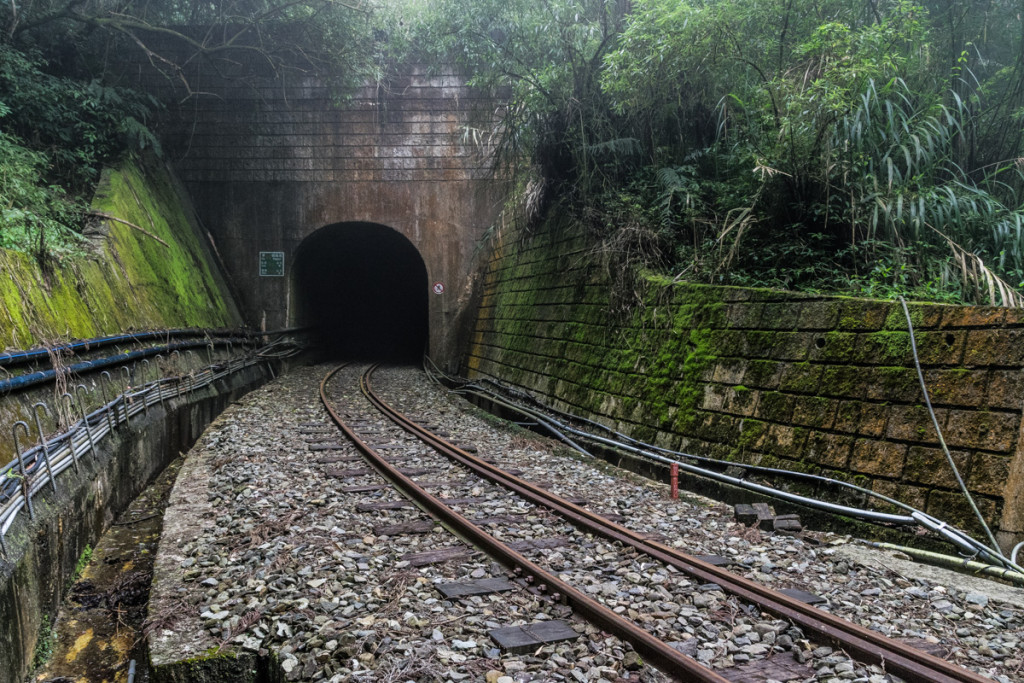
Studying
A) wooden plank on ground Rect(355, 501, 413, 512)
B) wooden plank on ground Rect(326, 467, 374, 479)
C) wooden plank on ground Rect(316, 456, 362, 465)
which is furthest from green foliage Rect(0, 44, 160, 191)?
wooden plank on ground Rect(355, 501, 413, 512)

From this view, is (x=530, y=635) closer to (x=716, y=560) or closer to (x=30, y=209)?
(x=716, y=560)

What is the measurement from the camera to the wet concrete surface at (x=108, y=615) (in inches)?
139

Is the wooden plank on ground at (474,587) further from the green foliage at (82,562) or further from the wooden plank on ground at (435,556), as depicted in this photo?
the green foliage at (82,562)

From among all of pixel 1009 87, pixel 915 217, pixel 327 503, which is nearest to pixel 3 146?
pixel 327 503

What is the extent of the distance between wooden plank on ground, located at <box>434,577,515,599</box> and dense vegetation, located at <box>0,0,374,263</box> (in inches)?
221

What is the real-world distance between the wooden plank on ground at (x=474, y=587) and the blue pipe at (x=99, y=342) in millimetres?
3406

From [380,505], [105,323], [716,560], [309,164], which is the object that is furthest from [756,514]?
[309,164]

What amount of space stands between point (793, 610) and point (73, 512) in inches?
171

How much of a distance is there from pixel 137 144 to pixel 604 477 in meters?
11.9

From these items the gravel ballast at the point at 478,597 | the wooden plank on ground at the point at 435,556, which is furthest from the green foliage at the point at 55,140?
the wooden plank on ground at the point at 435,556

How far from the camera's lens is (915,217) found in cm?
577

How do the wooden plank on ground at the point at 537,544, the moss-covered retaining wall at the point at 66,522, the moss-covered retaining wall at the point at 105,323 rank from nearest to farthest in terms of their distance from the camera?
the moss-covered retaining wall at the point at 66,522
the moss-covered retaining wall at the point at 105,323
the wooden plank on ground at the point at 537,544

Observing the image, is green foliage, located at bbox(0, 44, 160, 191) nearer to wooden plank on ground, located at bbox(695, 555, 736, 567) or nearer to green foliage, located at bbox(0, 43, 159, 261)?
green foliage, located at bbox(0, 43, 159, 261)

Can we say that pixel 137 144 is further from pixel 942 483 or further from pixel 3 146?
pixel 942 483
